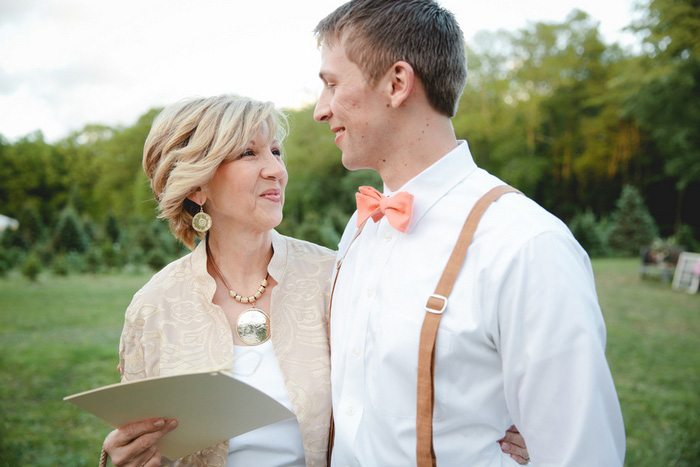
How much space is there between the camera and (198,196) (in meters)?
2.59

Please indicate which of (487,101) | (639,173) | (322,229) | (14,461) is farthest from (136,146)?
(14,461)

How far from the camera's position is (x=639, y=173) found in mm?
27781

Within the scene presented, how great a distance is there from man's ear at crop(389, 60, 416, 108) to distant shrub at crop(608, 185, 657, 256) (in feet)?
79.6

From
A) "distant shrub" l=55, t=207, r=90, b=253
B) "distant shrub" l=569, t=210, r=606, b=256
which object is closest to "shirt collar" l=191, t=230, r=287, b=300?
"distant shrub" l=55, t=207, r=90, b=253

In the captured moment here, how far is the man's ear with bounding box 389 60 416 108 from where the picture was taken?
1.88 meters

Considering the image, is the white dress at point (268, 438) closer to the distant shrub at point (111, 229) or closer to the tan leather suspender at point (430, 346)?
the tan leather suspender at point (430, 346)

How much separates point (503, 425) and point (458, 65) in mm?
1269

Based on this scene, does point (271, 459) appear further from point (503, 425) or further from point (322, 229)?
point (322, 229)

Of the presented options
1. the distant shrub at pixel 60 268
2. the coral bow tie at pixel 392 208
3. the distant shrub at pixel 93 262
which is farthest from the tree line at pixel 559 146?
the coral bow tie at pixel 392 208

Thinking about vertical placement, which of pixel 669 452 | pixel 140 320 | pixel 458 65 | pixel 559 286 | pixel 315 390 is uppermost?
pixel 458 65

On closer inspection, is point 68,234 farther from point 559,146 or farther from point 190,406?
point 559,146

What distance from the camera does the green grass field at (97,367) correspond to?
482cm

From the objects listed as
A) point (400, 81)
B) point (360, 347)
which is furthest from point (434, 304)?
point (400, 81)

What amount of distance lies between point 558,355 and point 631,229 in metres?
24.9
